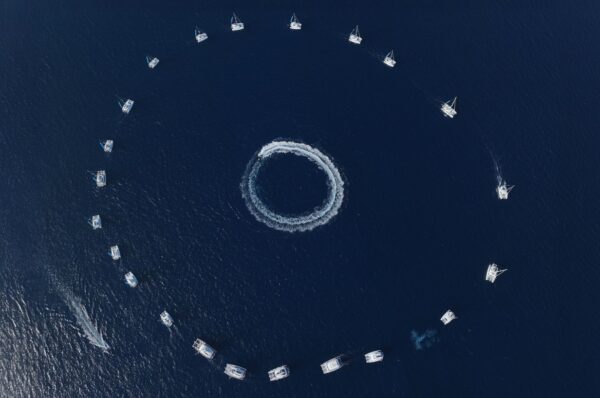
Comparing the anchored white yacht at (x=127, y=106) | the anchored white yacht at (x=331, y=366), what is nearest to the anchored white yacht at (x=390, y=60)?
the anchored white yacht at (x=127, y=106)

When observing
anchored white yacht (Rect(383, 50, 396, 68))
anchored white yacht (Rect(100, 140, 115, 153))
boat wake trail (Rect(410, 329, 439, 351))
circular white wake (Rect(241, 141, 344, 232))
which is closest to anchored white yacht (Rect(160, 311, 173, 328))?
circular white wake (Rect(241, 141, 344, 232))

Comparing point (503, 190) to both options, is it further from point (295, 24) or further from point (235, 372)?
point (235, 372)

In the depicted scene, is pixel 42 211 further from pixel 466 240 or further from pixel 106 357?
pixel 466 240

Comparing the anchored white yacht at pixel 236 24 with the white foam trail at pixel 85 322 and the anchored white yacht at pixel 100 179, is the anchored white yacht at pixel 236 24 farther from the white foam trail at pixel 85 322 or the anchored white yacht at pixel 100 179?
the white foam trail at pixel 85 322

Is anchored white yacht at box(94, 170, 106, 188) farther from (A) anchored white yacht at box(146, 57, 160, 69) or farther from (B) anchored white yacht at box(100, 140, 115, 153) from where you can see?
(A) anchored white yacht at box(146, 57, 160, 69)

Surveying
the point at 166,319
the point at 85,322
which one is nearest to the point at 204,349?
the point at 166,319

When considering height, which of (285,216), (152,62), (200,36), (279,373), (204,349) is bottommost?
(279,373)
